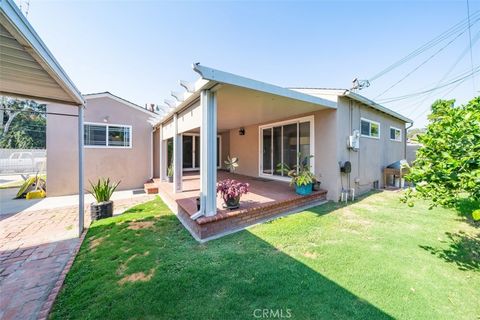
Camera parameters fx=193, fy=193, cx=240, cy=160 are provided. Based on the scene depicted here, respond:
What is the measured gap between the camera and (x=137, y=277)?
282 centimetres

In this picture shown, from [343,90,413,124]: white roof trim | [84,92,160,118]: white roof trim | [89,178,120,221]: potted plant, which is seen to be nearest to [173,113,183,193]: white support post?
[89,178,120,221]: potted plant

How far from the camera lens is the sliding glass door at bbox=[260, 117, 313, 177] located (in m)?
7.14

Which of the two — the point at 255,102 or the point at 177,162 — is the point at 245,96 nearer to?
the point at 255,102

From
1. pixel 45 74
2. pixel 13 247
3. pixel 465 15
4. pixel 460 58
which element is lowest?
pixel 13 247

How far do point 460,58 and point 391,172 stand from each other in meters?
7.04

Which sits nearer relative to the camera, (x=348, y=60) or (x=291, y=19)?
(x=291, y=19)

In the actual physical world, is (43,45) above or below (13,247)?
above

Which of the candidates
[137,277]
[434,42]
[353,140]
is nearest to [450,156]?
[353,140]

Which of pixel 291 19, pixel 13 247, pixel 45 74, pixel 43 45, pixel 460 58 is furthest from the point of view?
pixel 460 58

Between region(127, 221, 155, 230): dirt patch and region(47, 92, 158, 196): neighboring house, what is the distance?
569cm

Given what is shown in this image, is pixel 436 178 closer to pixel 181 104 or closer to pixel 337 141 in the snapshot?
pixel 337 141

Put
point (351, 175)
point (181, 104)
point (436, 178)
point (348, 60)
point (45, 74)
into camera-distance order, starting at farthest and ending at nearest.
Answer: point (348, 60) < point (351, 175) < point (181, 104) < point (45, 74) < point (436, 178)

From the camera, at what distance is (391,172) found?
8.73 metres

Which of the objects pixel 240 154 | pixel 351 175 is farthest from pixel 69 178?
pixel 351 175
